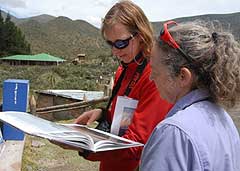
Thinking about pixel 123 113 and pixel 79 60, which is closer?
pixel 123 113

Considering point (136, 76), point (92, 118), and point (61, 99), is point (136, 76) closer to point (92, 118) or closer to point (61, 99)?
point (92, 118)

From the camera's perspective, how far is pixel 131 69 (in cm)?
182

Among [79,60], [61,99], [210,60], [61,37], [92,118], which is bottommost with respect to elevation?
[61,37]

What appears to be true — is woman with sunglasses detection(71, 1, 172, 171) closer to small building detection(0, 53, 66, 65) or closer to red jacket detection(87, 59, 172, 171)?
red jacket detection(87, 59, 172, 171)

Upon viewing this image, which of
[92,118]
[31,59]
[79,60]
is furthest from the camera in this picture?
[31,59]

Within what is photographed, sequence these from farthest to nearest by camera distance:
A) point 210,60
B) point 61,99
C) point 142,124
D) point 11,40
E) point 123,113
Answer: point 11,40 → point 61,99 → point 123,113 → point 142,124 → point 210,60

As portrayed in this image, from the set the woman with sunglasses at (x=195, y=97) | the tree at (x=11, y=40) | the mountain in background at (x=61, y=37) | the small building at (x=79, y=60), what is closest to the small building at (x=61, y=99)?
the woman with sunglasses at (x=195, y=97)

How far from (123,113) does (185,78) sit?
0.66m

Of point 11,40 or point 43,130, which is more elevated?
point 43,130

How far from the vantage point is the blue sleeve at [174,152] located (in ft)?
3.17

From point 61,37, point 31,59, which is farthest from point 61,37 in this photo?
point 31,59

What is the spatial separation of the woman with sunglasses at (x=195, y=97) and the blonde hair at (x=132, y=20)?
0.56 metres

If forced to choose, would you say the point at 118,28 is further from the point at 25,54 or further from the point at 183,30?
the point at 25,54

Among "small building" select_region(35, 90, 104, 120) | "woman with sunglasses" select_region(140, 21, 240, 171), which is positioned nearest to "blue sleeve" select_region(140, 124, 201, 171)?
"woman with sunglasses" select_region(140, 21, 240, 171)
